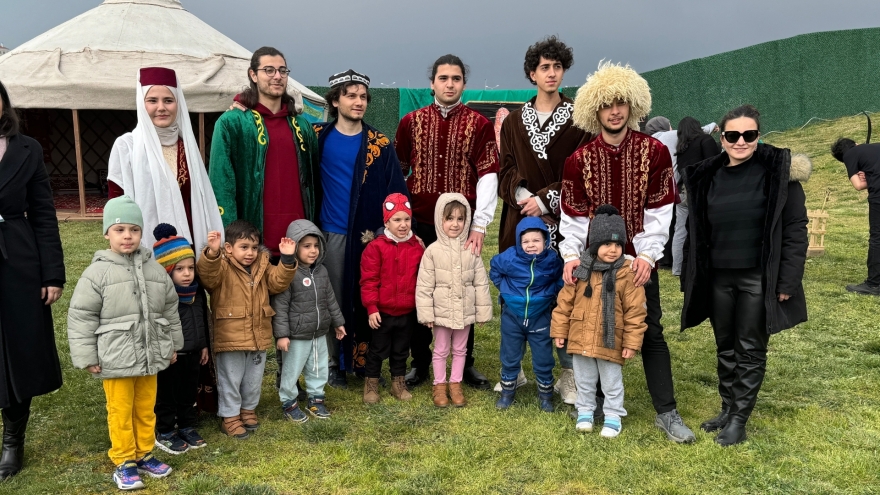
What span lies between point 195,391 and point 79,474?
0.55 m

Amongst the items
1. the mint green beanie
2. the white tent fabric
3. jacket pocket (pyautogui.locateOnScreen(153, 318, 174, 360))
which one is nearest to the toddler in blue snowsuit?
jacket pocket (pyautogui.locateOnScreen(153, 318, 174, 360))

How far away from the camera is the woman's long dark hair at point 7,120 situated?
8.74ft

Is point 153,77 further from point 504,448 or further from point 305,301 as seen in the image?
point 504,448

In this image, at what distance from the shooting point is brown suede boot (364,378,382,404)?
356 centimetres

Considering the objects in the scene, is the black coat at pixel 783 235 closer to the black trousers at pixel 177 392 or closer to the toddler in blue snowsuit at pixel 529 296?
the toddler in blue snowsuit at pixel 529 296

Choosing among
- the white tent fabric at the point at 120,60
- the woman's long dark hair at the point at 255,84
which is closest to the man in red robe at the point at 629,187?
the woman's long dark hair at the point at 255,84

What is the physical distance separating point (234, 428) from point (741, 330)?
2.33 metres

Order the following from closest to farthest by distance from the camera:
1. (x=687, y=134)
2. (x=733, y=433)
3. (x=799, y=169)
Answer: (x=799, y=169) < (x=733, y=433) < (x=687, y=134)

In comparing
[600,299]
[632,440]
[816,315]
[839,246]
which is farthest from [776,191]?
[839,246]

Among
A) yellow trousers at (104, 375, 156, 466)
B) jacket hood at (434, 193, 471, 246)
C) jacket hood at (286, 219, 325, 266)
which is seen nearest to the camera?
yellow trousers at (104, 375, 156, 466)

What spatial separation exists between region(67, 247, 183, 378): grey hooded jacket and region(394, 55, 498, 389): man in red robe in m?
1.50

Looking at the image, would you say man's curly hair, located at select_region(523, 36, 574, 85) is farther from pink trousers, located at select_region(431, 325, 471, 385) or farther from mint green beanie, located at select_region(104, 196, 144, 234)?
mint green beanie, located at select_region(104, 196, 144, 234)

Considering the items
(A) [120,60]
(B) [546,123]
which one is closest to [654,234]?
(B) [546,123]

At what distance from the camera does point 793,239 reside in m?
2.81
